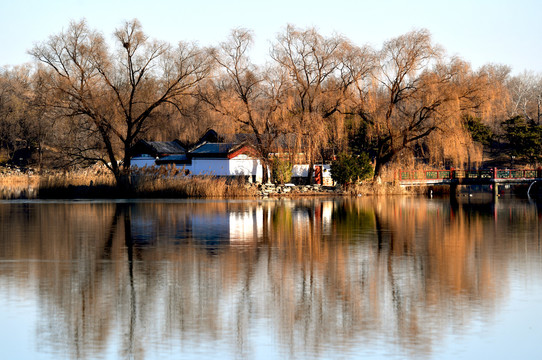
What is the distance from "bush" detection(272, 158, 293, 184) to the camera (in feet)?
187

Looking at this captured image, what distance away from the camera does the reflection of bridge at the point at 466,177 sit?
5722cm

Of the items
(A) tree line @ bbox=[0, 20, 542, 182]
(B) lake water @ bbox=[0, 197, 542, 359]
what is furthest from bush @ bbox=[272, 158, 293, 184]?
(B) lake water @ bbox=[0, 197, 542, 359]

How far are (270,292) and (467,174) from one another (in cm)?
4839

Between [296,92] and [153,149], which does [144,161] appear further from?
[296,92]

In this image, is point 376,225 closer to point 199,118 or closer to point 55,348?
point 55,348

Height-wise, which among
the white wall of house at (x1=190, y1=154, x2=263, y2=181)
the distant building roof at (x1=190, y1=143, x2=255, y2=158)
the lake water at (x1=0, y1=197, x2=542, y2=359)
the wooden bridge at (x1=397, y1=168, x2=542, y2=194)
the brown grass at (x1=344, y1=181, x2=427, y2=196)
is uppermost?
the distant building roof at (x1=190, y1=143, x2=255, y2=158)

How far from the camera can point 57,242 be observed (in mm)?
22922

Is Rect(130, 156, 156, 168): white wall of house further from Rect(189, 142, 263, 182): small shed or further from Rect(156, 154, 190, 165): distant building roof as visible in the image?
Rect(189, 142, 263, 182): small shed

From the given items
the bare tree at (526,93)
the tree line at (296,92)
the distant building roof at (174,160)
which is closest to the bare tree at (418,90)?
the tree line at (296,92)

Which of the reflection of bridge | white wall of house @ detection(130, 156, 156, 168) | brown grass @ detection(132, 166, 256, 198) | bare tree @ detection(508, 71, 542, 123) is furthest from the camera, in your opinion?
bare tree @ detection(508, 71, 542, 123)

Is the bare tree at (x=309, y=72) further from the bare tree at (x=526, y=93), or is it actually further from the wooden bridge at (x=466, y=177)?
the bare tree at (x=526, y=93)

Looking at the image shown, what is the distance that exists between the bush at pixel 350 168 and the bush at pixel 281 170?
358 cm

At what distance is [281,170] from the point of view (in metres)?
57.0

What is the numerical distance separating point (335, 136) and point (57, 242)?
35.8m
